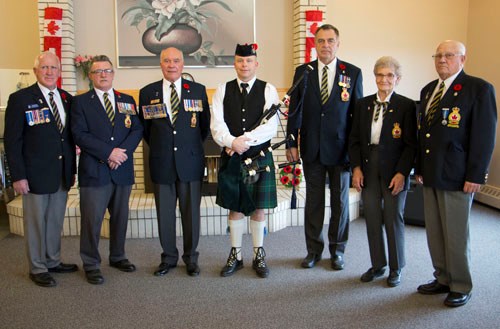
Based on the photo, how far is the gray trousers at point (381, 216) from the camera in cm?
286

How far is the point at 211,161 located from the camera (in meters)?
4.80

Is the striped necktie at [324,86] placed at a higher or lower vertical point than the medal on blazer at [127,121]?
higher

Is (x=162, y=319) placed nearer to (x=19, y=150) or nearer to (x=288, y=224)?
(x=19, y=150)

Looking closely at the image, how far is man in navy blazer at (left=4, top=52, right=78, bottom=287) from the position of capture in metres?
2.86

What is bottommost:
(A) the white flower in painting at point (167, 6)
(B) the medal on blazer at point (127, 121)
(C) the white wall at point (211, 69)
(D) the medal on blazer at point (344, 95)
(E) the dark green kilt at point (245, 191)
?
(E) the dark green kilt at point (245, 191)

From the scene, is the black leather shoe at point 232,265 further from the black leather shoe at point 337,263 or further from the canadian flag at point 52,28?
the canadian flag at point 52,28

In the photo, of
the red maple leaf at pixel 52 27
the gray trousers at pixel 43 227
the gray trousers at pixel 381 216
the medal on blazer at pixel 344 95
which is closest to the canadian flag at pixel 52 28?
the red maple leaf at pixel 52 27

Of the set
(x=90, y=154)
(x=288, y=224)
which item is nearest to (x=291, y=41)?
(x=288, y=224)

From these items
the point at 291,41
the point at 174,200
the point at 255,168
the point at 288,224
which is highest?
the point at 291,41

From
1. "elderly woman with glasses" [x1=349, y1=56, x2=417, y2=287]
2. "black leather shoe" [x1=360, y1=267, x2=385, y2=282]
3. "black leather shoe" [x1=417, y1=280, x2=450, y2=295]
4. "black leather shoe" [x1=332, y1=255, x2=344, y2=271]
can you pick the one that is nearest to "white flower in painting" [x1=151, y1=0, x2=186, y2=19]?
"elderly woman with glasses" [x1=349, y1=56, x2=417, y2=287]

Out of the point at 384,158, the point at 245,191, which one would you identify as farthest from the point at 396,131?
the point at 245,191

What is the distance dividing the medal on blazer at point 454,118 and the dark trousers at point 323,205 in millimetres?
849

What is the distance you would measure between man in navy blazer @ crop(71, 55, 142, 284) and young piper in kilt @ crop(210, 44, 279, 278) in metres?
0.65

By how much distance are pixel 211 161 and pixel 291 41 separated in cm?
177
